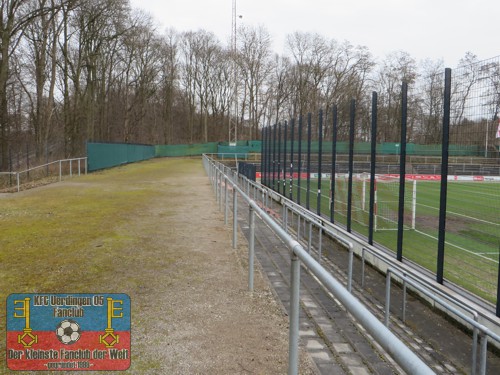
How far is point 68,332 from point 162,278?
1.60 metres

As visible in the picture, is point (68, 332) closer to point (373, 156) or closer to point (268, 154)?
point (373, 156)

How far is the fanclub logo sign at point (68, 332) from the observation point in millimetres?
3018

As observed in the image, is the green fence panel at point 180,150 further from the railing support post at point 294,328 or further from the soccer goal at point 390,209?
the railing support post at point 294,328

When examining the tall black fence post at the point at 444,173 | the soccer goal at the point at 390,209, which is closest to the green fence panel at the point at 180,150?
the soccer goal at the point at 390,209

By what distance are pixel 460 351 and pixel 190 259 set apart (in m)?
3.48

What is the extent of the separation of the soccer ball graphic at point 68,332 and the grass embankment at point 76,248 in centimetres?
41

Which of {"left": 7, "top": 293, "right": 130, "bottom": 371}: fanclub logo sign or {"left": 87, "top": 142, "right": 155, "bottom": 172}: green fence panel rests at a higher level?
{"left": 87, "top": 142, "right": 155, "bottom": 172}: green fence panel

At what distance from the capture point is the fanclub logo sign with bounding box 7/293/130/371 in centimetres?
302

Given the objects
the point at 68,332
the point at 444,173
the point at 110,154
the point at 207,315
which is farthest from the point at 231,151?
the point at 68,332

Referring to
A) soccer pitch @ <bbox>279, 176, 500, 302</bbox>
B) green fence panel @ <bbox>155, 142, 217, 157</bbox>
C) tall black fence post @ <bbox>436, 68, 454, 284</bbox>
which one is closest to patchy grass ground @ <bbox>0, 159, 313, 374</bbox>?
tall black fence post @ <bbox>436, 68, 454, 284</bbox>

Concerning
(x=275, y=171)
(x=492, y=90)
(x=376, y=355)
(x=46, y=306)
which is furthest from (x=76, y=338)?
(x=275, y=171)

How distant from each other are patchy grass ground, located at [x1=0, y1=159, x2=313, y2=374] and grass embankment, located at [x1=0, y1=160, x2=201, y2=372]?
0.04ft

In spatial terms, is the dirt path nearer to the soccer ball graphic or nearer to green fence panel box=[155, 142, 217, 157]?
the soccer ball graphic

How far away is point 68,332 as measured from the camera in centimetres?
342
